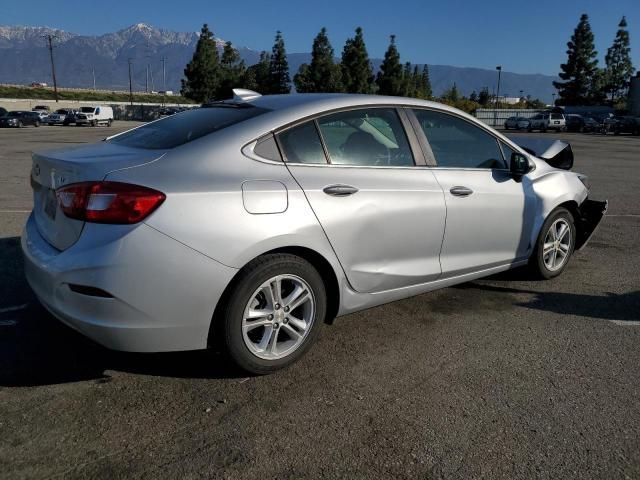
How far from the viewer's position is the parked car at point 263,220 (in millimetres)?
2768

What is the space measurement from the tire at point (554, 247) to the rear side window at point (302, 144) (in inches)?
93.4

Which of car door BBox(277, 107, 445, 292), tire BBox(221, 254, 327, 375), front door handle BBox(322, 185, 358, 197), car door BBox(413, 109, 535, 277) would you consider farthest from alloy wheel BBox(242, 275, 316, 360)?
car door BBox(413, 109, 535, 277)

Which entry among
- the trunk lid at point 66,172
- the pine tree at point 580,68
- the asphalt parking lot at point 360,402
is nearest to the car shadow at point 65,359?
the asphalt parking lot at point 360,402

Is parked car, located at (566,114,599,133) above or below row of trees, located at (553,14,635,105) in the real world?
below

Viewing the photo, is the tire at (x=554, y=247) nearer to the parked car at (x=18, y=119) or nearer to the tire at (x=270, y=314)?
the tire at (x=270, y=314)

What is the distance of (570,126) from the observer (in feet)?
168

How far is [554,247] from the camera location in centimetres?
502

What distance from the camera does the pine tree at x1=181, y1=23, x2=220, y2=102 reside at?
61625mm

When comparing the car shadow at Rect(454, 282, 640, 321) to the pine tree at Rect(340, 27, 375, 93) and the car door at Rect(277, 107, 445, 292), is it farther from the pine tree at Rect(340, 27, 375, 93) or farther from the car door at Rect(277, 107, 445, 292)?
the pine tree at Rect(340, 27, 375, 93)

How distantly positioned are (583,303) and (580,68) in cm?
8084

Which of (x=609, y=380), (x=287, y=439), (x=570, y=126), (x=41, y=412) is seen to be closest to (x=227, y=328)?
(x=287, y=439)

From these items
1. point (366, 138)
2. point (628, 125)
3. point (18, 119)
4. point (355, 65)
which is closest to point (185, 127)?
point (366, 138)

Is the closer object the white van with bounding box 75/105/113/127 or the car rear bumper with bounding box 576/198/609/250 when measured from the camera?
the car rear bumper with bounding box 576/198/609/250

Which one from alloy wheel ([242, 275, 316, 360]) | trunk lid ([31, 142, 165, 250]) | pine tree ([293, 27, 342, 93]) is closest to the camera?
trunk lid ([31, 142, 165, 250])
